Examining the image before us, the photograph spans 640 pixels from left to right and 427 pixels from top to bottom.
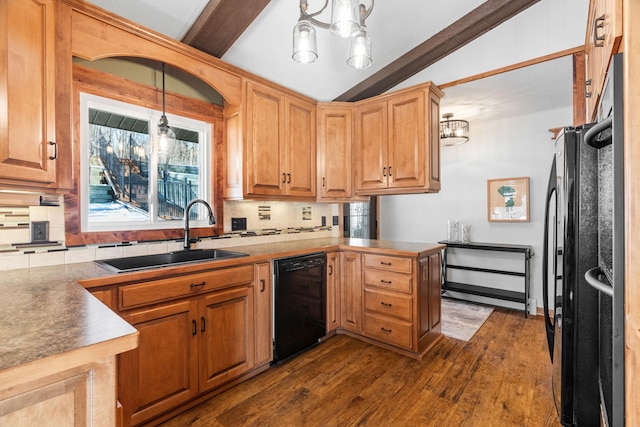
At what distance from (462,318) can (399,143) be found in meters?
2.13

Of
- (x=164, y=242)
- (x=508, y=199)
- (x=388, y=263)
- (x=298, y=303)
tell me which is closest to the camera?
(x=164, y=242)

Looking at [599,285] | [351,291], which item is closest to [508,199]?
[351,291]

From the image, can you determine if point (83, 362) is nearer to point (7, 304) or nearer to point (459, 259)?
point (7, 304)

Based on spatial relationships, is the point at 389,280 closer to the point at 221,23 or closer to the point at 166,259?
the point at 166,259

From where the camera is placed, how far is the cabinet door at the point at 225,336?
6.20 ft

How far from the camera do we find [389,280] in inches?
103

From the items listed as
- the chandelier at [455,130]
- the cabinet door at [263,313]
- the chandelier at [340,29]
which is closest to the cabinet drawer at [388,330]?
the cabinet door at [263,313]

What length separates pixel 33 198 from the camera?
1604 mm

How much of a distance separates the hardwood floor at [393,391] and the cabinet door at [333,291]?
0.19m

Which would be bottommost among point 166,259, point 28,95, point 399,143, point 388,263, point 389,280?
point 389,280

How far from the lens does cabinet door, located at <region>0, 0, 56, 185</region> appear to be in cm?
132

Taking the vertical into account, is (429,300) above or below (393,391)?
above

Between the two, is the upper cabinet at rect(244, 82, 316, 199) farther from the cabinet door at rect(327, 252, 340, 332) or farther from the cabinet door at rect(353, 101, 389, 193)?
the cabinet door at rect(327, 252, 340, 332)

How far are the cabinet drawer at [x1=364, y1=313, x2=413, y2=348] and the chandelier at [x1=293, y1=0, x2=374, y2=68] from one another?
201cm
